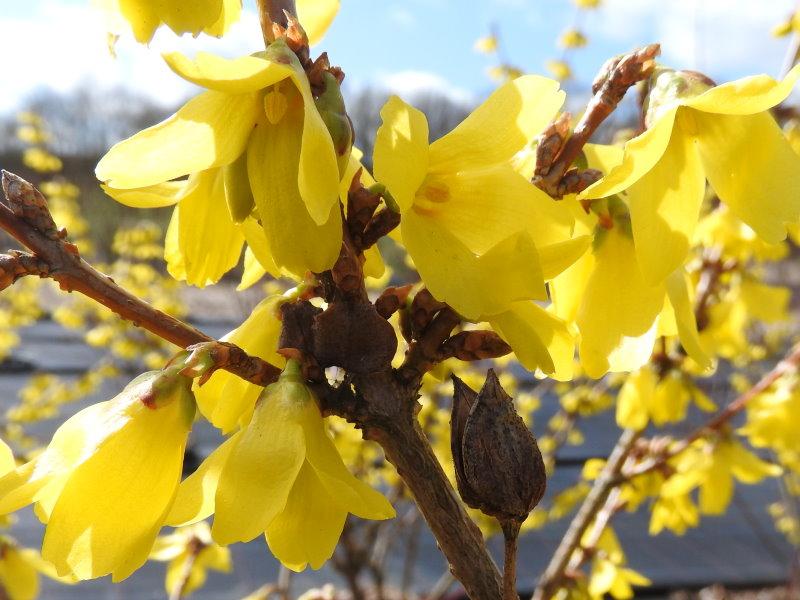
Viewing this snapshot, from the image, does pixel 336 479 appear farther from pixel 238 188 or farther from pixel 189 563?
pixel 189 563

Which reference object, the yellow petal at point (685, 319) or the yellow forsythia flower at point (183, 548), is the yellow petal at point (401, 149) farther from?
the yellow forsythia flower at point (183, 548)

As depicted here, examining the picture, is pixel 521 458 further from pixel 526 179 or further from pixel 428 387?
pixel 428 387

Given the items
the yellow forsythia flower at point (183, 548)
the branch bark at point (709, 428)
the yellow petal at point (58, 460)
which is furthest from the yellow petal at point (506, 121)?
the branch bark at point (709, 428)

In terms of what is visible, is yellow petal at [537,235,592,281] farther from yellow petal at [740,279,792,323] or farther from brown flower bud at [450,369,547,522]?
yellow petal at [740,279,792,323]

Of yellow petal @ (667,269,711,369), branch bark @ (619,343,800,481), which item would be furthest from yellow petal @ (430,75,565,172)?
branch bark @ (619,343,800,481)

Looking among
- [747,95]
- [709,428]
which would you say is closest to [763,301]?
[709,428]

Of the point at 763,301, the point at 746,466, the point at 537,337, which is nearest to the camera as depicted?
the point at 537,337
